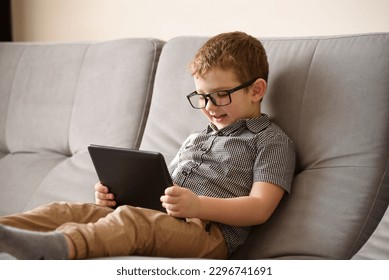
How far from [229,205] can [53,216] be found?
1.44 feet

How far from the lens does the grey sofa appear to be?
4.91ft

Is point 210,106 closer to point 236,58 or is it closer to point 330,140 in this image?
point 236,58

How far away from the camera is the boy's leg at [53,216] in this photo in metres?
1.48

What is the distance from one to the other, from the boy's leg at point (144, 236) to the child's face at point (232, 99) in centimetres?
32

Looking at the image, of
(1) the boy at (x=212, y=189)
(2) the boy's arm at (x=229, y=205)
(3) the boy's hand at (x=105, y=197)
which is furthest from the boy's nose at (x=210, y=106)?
(3) the boy's hand at (x=105, y=197)

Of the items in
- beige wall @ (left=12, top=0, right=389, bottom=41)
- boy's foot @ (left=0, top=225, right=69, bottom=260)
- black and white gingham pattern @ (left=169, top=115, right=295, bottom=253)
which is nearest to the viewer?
boy's foot @ (left=0, top=225, right=69, bottom=260)

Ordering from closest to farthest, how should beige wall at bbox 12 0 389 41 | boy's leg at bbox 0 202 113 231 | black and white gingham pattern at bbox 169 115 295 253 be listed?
1. boy's leg at bbox 0 202 113 231
2. black and white gingham pattern at bbox 169 115 295 253
3. beige wall at bbox 12 0 389 41

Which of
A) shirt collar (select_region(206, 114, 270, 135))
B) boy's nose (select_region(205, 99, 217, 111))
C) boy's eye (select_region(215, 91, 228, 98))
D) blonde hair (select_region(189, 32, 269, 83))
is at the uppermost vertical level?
blonde hair (select_region(189, 32, 269, 83))

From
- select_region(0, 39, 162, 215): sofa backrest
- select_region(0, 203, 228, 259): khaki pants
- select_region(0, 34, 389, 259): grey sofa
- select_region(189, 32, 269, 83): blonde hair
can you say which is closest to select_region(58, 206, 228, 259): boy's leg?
select_region(0, 203, 228, 259): khaki pants

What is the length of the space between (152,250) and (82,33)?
1.77 metres

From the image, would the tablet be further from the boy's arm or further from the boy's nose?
the boy's nose

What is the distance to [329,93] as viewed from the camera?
1.61m

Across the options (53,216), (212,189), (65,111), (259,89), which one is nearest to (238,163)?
(212,189)
